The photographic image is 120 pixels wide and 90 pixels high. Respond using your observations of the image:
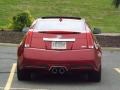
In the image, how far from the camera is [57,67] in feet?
40.3

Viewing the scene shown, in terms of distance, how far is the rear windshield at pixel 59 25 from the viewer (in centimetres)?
1278

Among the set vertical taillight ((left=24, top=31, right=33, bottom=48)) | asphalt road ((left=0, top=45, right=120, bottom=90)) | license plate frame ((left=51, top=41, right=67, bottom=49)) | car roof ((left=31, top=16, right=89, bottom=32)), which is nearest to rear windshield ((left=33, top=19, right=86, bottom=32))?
car roof ((left=31, top=16, right=89, bottom=32))

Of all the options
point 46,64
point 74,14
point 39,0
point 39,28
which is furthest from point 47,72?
point 39,0

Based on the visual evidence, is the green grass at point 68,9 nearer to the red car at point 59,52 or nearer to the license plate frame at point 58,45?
the red car at point 59,52

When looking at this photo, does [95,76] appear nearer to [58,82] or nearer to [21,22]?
[58,82]

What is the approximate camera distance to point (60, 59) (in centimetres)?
1223

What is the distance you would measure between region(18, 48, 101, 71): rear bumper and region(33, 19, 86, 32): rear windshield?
642mm

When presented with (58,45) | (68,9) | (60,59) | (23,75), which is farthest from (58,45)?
(68,9)

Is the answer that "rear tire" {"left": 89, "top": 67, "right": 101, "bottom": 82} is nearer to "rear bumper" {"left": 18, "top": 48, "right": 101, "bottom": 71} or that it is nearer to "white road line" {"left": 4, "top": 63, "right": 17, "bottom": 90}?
"rear bumper" {"left": 18, "top": 48, "right": 101, "bottom": 71}

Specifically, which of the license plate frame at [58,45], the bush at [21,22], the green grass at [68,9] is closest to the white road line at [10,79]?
the license plate frame at [58,45]

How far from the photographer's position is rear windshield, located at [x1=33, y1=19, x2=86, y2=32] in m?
12.8

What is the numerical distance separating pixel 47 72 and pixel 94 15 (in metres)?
23.8

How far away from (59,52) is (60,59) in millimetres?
154

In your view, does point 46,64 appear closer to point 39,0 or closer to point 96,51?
point 96,51
